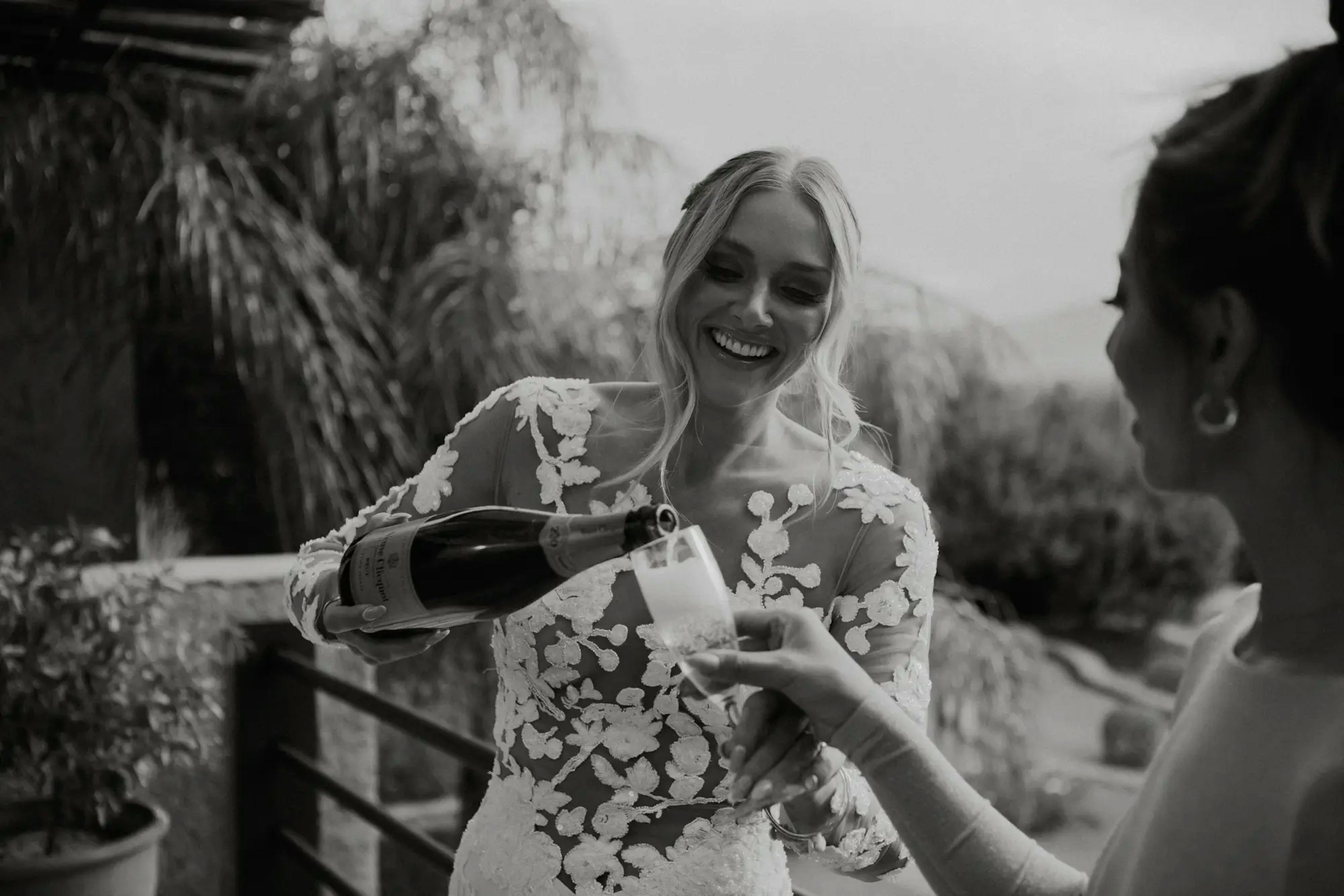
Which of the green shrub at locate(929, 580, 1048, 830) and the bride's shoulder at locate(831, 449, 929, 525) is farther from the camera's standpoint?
the green shrub at locate(929, 580, 1048, 830)

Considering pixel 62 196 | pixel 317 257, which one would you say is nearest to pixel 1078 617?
pixel 317 257

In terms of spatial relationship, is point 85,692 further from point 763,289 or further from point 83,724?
point 763,289

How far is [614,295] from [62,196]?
7.63ft

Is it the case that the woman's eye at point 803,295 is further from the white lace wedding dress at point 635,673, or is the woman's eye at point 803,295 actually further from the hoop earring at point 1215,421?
the hoop earring at point 1215,421

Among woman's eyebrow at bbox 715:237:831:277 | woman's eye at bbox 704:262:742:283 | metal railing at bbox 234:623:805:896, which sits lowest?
metal railing at bbox 234:623:805:896

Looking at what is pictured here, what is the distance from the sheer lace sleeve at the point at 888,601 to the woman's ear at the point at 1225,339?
0.71 m

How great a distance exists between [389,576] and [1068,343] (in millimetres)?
20834

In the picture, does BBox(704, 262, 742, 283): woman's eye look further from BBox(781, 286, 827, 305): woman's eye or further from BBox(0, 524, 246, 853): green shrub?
BBox(0, 524, 246, 853): green shrub

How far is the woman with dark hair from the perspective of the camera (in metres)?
0.69

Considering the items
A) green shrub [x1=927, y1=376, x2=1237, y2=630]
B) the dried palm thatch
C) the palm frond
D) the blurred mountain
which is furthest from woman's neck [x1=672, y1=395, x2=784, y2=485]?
green shrub [x1=927, y1=376, x2=1237, y2=630]

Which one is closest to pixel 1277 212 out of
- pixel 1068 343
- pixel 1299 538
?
pixel 1299 538

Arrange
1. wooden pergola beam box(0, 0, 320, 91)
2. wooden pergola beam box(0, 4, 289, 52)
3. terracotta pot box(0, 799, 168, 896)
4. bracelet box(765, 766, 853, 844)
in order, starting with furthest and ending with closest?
wooden pergola beam box(0, 4, 289, 52) < wooden pergola beam box(0, 0, 320, 91) < terracotta pot box(0, 799, 168, 896) < bracelet box(765, 766, 853, 844)

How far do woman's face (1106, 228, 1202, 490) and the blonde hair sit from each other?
32.0 inches

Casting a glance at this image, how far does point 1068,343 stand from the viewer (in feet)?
68.5
